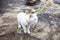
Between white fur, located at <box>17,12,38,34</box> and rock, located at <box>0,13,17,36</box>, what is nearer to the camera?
white fur, located at <box>17,12,38,34</box>

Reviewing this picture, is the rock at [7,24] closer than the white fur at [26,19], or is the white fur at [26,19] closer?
the white fur at [26,19]

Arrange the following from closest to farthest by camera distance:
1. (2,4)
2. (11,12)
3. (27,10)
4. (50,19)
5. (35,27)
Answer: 1. (27,10)
2. (35,27)
3. (50,19)
4. (11,12)
5. (2,4)

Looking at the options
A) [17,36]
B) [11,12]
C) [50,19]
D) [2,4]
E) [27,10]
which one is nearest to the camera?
[27,10]

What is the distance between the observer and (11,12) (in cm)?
214

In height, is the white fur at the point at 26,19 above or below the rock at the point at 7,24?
above

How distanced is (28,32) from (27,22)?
0.54ft

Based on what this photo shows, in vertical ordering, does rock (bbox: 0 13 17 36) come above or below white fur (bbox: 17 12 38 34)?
below

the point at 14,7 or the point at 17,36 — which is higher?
the point at 14,7

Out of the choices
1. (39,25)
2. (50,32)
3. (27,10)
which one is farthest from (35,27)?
(27,10)

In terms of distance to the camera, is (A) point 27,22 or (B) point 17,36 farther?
(B) point 17,36

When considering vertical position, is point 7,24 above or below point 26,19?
below

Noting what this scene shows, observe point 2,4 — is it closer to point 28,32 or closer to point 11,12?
point 11,12

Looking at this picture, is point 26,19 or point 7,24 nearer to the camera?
point 26,19

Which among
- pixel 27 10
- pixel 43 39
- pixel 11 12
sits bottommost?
pixel 43 39
